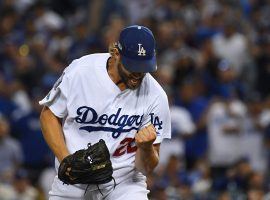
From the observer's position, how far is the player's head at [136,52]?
20.5 feet

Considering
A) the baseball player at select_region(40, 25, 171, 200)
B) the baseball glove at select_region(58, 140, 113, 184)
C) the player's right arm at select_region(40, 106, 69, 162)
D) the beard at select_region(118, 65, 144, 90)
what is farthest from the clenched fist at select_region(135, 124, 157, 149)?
the player's right arm at select_region(40, 106, 69, 162)

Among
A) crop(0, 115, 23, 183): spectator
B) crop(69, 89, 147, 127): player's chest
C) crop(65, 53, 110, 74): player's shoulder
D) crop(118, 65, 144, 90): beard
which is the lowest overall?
crop(0, 115, 23, 183): spectator

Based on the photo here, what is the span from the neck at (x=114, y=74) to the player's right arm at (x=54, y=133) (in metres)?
0.48

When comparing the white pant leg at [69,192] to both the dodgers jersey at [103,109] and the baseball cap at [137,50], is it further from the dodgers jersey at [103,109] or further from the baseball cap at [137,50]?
the baseball cap at [137,50]

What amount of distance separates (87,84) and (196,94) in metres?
6.44

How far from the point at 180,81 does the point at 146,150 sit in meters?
7.24

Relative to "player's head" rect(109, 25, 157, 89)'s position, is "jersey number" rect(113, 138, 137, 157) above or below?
below

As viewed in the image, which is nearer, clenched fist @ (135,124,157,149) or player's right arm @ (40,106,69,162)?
clenched fist @ (135,124,157,149)

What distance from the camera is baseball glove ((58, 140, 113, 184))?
20.4 ft

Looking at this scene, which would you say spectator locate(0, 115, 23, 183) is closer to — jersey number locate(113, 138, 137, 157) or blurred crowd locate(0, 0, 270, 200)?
blurred crowd locate(0, 0, 270, 200)

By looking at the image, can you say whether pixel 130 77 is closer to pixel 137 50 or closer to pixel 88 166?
pixel 137 50

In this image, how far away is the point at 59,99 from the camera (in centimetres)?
646

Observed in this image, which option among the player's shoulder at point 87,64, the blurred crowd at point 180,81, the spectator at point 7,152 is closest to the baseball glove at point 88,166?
the player's shoulder at point 87,64

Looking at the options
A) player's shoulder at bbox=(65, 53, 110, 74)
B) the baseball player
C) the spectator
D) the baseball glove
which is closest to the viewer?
the baseball glove
